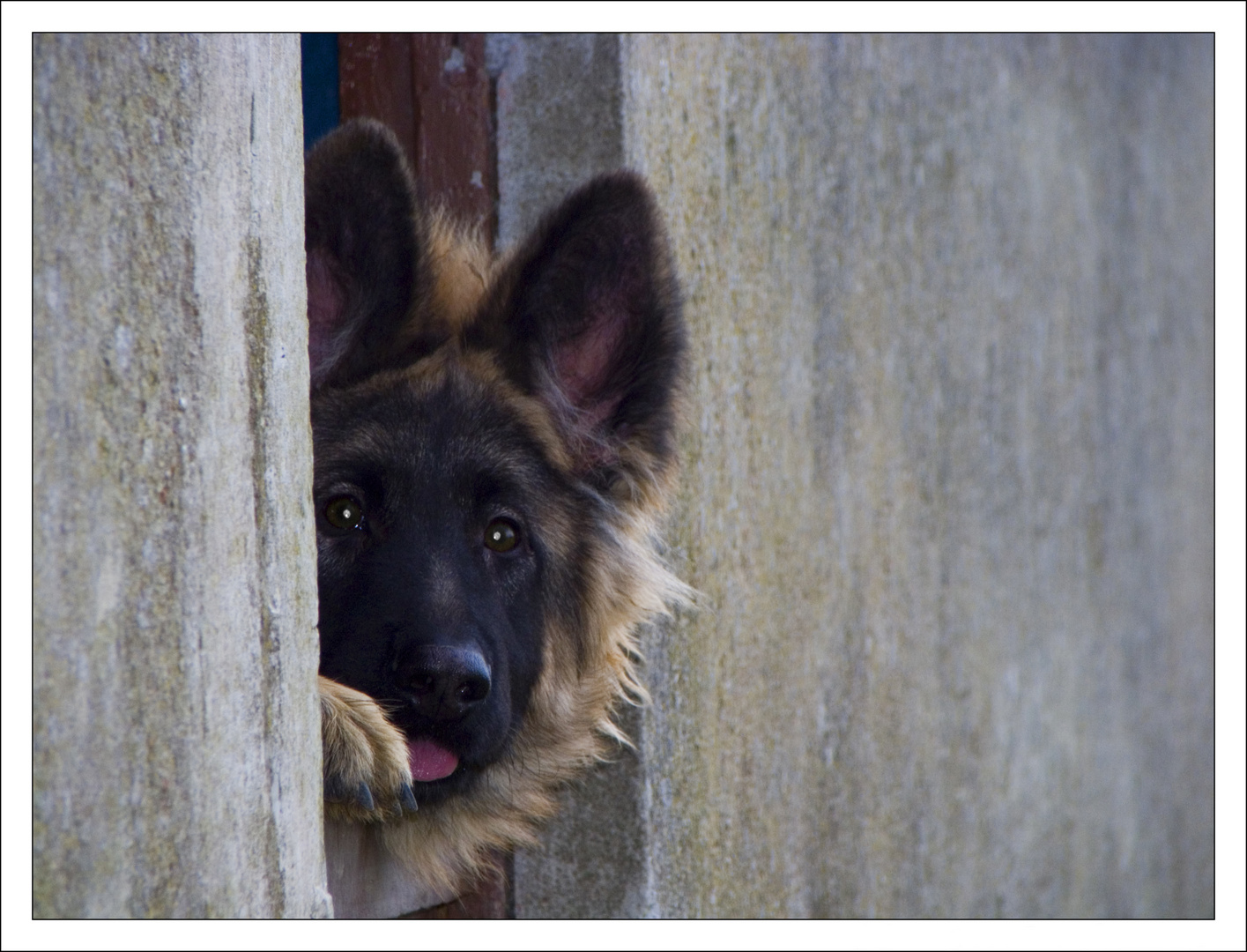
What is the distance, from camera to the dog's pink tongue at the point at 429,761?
2.53m

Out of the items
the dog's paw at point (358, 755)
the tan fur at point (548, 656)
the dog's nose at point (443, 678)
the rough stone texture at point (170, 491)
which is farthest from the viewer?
the tan fur at point (548, 656)

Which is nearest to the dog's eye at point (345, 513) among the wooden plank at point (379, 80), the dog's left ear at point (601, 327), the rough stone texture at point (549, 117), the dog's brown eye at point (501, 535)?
the dog's brown eye at point (501, 535)

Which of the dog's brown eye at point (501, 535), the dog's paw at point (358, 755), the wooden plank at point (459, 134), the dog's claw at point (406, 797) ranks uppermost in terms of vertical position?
the wooden plank at point (459, 134)

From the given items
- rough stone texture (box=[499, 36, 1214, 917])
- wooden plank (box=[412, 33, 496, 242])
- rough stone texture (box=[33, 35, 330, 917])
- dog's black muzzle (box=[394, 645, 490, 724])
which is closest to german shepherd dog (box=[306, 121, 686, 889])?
dog's black muzzle (box=[394, 645, 490, 724])

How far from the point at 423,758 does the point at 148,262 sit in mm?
1311

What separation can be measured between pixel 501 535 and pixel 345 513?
0.38 m

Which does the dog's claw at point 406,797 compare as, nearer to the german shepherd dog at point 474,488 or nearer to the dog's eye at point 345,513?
the german shepherd dog at point 474,488

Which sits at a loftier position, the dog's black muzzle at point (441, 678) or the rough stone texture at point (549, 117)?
the rough stone texture at point (549, 117)

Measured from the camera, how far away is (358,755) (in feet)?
7.26

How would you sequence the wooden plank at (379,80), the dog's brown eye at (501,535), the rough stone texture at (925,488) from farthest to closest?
the rough stone texture at (925,488), the wooden plank at (379,80), the dog's brown eye at (501,535)

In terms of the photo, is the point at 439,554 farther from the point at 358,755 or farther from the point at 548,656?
the point at 548,656

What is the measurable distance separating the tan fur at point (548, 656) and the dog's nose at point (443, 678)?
1.38 feet

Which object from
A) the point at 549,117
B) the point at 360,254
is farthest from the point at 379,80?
→ the point at 360,254

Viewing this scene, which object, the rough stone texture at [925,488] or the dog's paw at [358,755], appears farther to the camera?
the rough stone texture at [925,488]
